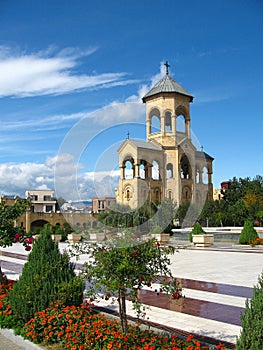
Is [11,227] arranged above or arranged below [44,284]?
above

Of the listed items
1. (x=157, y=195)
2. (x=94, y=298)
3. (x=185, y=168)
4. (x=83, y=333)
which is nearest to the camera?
(x=94, y=298)

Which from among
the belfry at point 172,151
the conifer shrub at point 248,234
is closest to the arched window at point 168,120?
the belfry at point 172,151

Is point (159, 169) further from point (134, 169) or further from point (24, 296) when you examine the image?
point (24, 296)

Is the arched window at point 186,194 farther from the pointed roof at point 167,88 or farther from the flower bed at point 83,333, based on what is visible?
the flower bed at point 83,333

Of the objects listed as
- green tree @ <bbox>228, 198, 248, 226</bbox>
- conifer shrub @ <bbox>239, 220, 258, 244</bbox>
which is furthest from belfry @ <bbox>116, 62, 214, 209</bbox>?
conifer shrub @ <bbox>239, 220, 258, 244</bbox>

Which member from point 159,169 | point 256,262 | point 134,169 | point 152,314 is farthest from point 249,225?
point 159,169

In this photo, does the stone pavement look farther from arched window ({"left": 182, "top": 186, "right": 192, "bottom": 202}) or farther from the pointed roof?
the pointed roof

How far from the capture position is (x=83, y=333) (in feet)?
13.5

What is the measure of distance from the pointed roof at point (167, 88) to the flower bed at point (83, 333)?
42.1 m

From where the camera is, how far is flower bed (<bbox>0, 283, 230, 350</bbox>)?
3.78m

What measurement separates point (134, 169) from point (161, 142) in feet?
24.8

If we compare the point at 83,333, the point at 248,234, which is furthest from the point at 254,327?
the point at 248,234

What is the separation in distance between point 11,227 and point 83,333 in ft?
10.7

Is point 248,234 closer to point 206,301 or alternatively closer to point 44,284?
point 206,301
